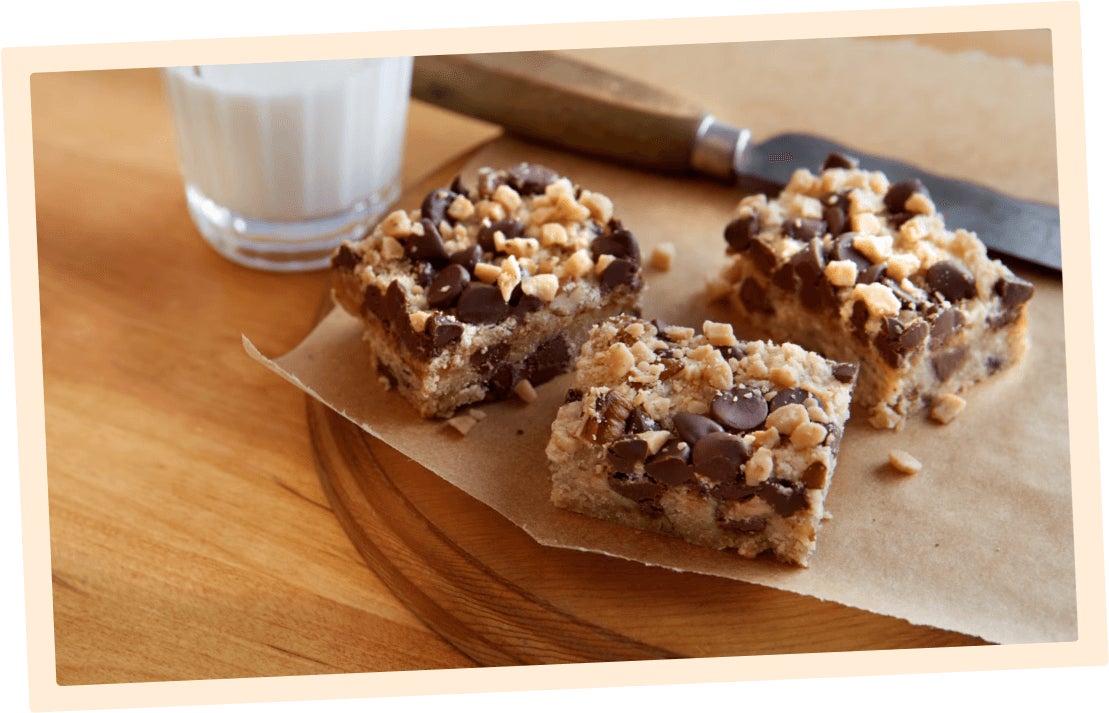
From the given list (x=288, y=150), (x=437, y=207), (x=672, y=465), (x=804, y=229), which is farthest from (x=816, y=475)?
(x=288, y=150)

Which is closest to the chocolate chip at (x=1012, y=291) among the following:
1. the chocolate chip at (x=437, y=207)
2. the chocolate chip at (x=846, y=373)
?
the chocolate chip at (x=846, y=373)

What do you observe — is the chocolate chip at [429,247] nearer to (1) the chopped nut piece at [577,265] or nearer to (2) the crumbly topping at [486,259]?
(2) the crumbly topping at [486,259]

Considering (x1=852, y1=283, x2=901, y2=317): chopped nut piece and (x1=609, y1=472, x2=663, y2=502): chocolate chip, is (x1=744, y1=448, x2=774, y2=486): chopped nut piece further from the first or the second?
(x1=852, y1=283, x2=901, y2=317): chopped nut piece

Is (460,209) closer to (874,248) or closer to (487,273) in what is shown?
(487,273)

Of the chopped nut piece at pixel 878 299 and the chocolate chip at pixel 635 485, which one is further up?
the chopped nut piece at pixel 878 299

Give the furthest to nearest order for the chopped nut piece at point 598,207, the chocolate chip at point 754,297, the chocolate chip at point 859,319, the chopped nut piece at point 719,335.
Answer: the chocolate chip at point 754,297 → the chopped nut piece at point 598,207 → the chocolate chip at point 859,319 → the chopped nut piece at point 719,335

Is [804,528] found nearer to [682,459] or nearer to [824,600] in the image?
[824,600]
